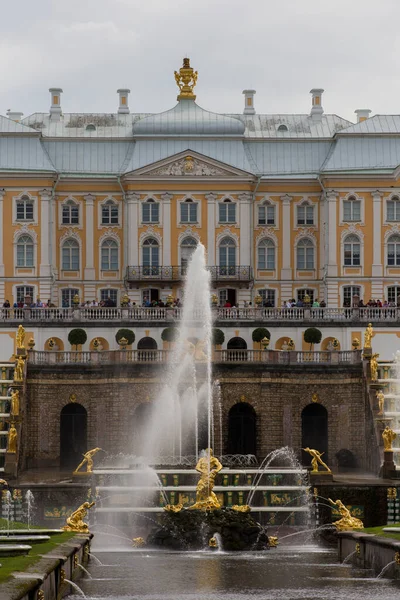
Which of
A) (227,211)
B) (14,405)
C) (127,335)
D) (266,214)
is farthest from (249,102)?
(14,405)

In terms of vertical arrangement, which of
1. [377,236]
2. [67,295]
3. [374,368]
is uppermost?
[377,236]

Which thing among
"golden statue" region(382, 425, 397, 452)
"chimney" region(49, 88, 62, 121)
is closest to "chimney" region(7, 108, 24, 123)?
"chimney" region(49, 88, 62, 121)

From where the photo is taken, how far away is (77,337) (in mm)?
87375

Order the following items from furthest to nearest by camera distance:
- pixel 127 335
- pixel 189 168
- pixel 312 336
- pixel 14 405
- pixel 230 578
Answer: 1. pixel 189 168
2. pixel 312 336
3. pixel 127 335
4. pixel 14 405
5. pixel 230 578

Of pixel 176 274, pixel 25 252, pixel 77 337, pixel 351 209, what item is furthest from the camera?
pixel 351 209

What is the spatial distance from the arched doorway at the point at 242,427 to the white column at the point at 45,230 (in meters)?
28.3

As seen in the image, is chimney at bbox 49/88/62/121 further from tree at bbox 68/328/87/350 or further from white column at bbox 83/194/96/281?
tree at bbox 68/328/87/350

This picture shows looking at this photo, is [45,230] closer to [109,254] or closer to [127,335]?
[109,254]

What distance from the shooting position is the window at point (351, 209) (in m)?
104

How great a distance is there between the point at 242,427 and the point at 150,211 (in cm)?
2959

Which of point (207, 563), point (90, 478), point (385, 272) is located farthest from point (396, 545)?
point (385, 272)

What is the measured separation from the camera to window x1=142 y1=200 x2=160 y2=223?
342 feet

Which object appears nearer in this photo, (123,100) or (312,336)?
(312,336)

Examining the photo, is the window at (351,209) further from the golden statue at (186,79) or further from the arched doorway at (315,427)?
the arched doorway at (315,427)
